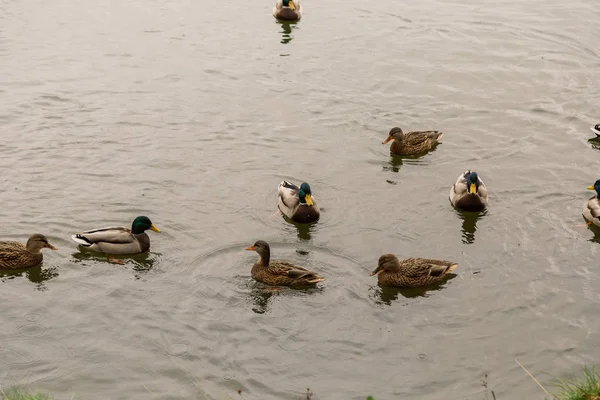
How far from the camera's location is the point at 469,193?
15680mm

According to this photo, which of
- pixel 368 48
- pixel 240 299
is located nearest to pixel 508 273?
pixel 240 299

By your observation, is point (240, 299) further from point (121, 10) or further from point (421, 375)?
point (121, 10)

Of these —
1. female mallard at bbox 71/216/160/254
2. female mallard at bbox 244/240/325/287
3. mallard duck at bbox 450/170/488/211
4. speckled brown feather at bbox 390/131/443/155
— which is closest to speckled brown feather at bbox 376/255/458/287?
female mallard at bbox 244/240/325/287

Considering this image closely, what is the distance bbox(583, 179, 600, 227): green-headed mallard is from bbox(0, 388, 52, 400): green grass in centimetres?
976

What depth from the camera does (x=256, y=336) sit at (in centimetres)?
1216

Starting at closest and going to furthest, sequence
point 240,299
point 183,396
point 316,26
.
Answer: point 183,396 → point 240,299 → point 316,26

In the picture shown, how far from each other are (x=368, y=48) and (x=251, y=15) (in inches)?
179

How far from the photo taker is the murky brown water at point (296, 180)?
1173 cm

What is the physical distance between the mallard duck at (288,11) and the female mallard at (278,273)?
1313 cm

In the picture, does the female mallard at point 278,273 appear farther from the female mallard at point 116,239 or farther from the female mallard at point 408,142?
the female mallard at point 408,142

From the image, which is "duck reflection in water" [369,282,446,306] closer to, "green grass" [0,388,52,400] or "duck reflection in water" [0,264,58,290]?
"duck reflection in water" [0,264,58,290]

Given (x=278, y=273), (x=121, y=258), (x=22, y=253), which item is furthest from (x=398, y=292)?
(x=22, y=253)

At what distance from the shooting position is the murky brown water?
11734mm

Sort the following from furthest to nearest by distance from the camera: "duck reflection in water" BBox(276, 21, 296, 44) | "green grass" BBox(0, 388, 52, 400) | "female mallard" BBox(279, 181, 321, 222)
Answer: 1. "duck reflection in water" BBox(276, 21, 296, 44)
2. "female mallard" BBox(279, 181, 321, 222)
3. "green grass" BBox(0, 388, 52, 400)
